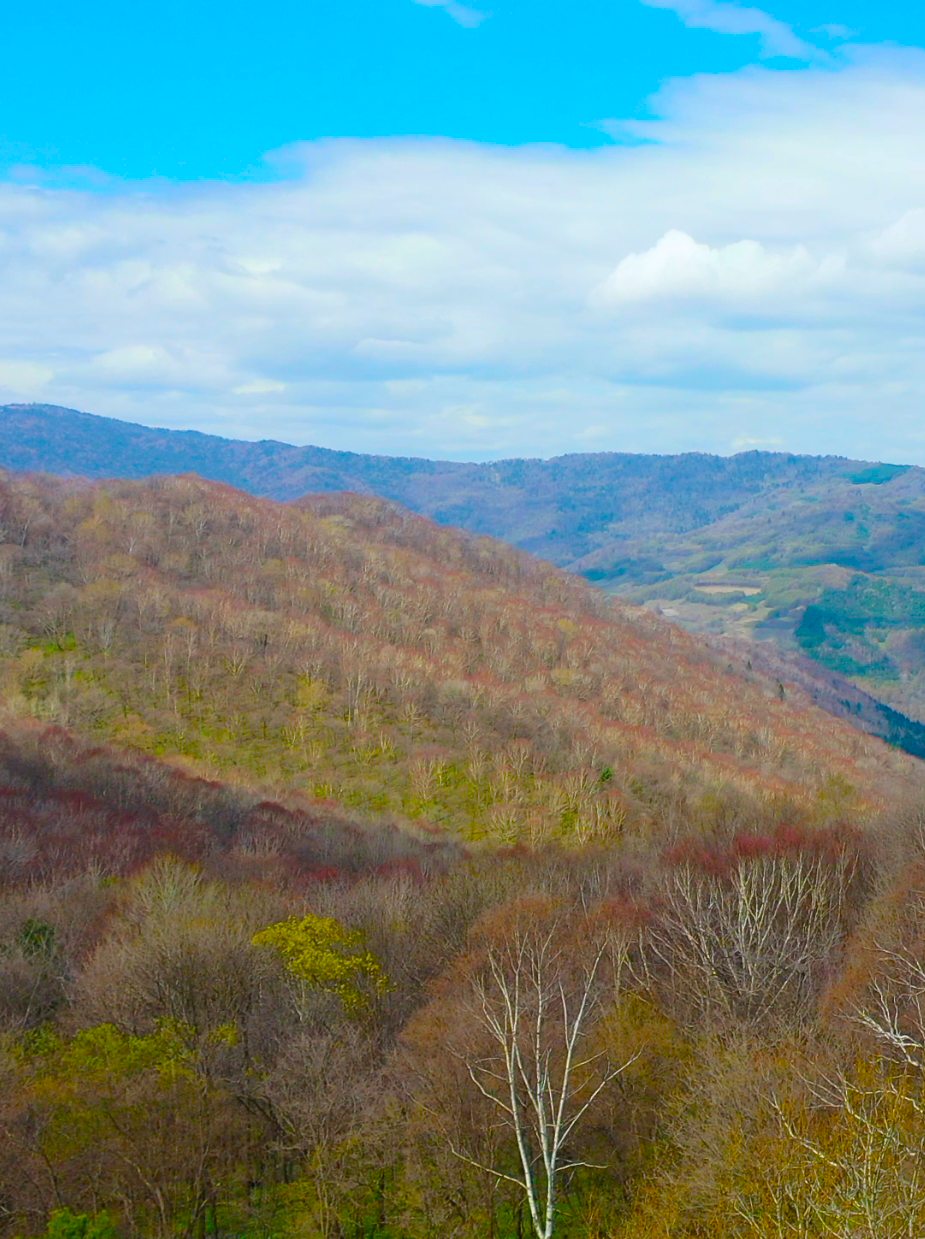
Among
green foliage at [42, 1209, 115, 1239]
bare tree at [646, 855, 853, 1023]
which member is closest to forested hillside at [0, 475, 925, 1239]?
green foliage at [42, 1209, 115, 1239]

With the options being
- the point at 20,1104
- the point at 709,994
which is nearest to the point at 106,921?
the point at 20,1104

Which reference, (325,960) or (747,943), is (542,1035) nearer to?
(325,960)

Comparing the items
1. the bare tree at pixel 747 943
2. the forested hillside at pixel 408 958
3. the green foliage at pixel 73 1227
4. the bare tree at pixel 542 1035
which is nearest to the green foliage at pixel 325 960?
the forested hillside at pixel 408 958

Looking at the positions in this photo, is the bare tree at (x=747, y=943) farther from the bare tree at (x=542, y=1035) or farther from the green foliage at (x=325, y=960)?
the green foliage at (x=325, y=960)

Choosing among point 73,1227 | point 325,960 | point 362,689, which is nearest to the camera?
point 73,1227

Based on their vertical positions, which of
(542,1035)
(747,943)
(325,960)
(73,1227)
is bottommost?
(747,943)

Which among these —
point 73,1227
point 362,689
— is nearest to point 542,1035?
point 73,1227

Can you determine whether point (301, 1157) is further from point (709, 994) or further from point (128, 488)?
point (128, 488)
